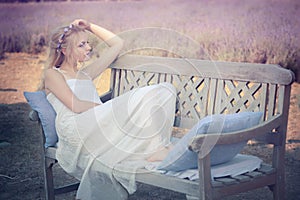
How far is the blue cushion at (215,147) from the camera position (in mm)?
2754

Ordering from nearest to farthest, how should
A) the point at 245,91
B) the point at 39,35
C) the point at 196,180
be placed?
the point at 196,180, the point at 245,91, the point at 39,35

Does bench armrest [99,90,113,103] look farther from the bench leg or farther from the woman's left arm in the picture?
the bench leg

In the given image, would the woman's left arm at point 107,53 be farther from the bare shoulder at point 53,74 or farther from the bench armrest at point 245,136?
the bench armrest at point 245,136

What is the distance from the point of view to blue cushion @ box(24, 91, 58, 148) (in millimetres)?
3621

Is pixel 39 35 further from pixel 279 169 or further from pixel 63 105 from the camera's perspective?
pixel 279 169

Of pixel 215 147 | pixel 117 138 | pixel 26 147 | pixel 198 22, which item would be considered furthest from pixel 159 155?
pixel 198 22

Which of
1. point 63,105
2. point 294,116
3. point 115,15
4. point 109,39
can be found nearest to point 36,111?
point 63,105

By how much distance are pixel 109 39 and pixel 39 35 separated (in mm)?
4175

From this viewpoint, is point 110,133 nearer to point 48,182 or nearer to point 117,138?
point 117,138

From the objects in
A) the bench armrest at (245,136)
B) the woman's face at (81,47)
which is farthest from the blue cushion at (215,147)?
the woman's face at (81,47)

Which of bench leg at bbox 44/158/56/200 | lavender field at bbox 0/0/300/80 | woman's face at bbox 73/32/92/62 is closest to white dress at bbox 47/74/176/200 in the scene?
bench leg at bbox 44/158/56/200

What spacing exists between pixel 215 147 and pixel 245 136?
0.17m

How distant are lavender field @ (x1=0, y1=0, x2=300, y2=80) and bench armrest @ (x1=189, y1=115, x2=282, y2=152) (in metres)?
2.94

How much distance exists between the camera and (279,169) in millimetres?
3129
